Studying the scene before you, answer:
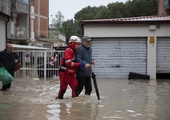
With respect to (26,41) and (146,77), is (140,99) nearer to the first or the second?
(146,77)

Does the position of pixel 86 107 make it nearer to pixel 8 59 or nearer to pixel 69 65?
pixel 69 65

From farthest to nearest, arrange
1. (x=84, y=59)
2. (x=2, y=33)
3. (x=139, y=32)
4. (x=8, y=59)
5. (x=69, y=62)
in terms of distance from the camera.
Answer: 1. (x=139, y=32)
2. (x=2, y=33)
3. (x=8, y=59)
4. (x=84, y=59)
5. (x=69, y=62)

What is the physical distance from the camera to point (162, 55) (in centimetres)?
2020

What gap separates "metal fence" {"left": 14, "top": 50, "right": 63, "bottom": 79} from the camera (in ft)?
65.6

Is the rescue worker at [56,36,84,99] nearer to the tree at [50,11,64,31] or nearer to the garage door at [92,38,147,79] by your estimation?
the garage door at [92,38,147,79]

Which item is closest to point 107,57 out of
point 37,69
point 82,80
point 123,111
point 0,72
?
point 37,69

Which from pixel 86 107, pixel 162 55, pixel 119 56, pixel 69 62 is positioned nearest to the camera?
pixel 86 107

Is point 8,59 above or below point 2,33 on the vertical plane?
below

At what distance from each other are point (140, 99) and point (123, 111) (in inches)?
97.0

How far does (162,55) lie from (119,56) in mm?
2214

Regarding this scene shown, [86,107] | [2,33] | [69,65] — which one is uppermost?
[2,33]

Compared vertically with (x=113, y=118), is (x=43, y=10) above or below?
above

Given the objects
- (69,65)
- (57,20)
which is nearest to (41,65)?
(69,65)

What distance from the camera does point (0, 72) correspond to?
42.2ft
